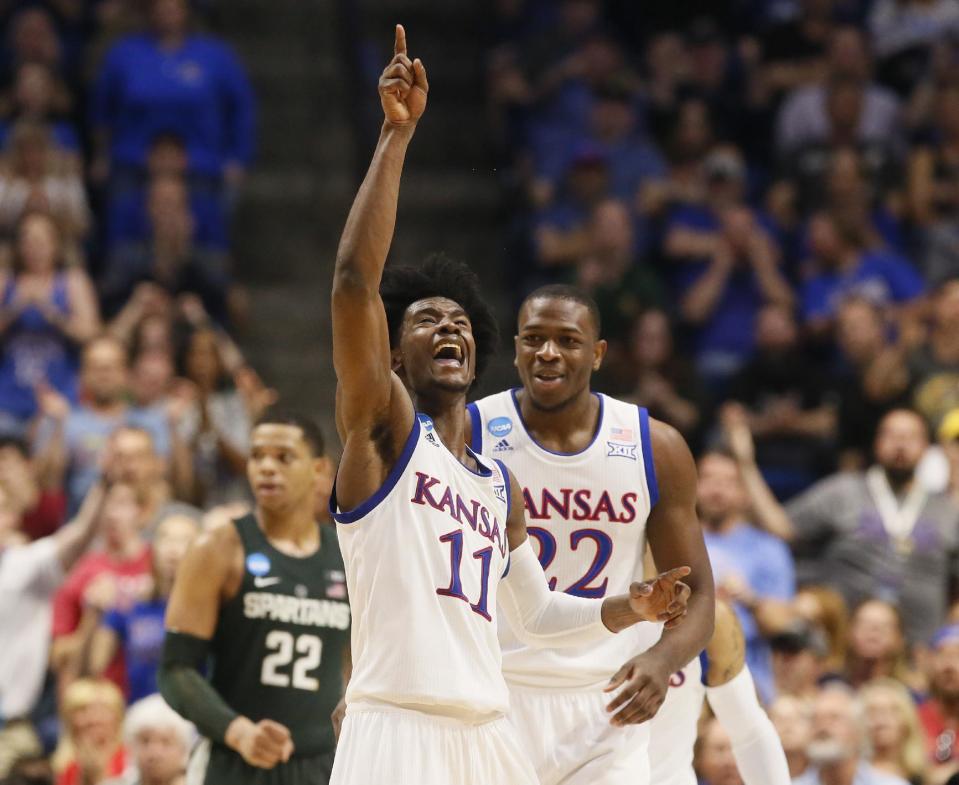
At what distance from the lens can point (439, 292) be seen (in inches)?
201

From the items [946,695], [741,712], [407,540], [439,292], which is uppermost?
[439,292]

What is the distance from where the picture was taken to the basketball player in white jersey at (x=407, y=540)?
14.8 ft

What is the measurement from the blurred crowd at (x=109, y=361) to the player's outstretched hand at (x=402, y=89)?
2940 mm

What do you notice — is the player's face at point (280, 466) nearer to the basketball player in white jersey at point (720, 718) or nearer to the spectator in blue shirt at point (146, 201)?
the basketball player in white jersey at point (720, 718)

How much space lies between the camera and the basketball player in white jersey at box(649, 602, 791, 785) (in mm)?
6117

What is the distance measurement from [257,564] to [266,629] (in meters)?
0.24

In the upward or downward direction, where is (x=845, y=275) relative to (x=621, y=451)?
upward

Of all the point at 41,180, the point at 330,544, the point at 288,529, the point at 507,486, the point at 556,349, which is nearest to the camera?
the point at 507,486

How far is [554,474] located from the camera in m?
5.80

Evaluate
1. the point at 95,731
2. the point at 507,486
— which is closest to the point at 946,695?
the point at 95,731

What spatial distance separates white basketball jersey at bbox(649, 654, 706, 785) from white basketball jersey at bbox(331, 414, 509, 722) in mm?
1516

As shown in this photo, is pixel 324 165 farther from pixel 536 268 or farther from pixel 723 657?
pixel 723 657

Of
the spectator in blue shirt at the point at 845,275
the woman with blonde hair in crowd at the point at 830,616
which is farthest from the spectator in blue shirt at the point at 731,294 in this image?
the woman with blonde hair in crowd at the point at 830,616

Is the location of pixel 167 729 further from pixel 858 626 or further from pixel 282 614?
pixel 858 626
